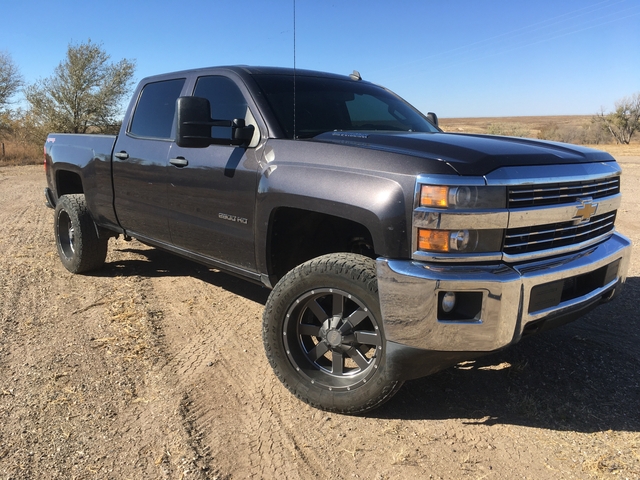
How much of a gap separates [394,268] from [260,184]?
3.85 feet

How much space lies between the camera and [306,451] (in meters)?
2.62

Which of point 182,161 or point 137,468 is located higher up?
point 182,161

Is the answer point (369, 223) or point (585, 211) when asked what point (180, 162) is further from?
point (585, 211)

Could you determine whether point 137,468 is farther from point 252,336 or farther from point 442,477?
point 252,336

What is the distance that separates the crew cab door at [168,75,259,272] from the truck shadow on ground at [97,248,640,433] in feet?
4.63

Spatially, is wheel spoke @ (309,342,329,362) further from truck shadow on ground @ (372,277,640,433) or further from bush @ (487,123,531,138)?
bush @ (487,123,531,138)

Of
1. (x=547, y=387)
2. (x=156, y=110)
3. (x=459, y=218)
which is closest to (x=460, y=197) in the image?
(x=459, y=218)

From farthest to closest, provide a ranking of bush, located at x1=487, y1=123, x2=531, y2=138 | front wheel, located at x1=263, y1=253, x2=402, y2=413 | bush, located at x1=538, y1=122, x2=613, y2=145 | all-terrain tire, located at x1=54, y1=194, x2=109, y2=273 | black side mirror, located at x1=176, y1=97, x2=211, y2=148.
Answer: bush, located at x1=538, y1=122, x2=613, y2=145
bush, located at x1=487, y1=123, x2=531, y2=138
all-terrain tire, located at x1=54, y1=194, x2=109, y2=273
black side mirror, located at x1=176, y1=97, x2=211, y2=148
front wheel, located at x1=263, y1=253, x2=402, y2=413

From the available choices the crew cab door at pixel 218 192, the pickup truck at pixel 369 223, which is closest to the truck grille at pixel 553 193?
the pickup truck at pixel 369 223

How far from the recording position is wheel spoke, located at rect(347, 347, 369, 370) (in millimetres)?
2899

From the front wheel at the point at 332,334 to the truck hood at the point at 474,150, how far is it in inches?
25.0

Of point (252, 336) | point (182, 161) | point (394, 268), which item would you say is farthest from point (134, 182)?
point (394, 268)

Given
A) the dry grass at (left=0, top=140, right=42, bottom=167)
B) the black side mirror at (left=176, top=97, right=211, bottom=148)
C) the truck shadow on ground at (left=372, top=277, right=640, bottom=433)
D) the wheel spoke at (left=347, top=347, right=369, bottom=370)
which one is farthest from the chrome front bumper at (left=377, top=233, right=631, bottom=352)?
the dry grass at (left=0, top=140, right=42, bottom=167)

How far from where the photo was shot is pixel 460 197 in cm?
243
